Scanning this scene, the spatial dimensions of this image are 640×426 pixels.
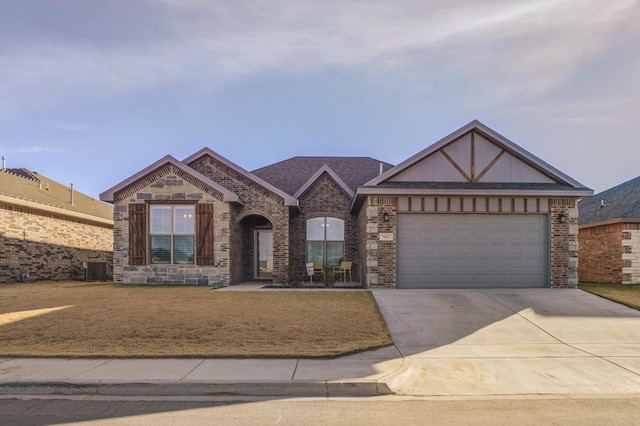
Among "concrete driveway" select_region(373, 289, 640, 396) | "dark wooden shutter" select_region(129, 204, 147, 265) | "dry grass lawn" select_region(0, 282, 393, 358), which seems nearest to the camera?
"concrete driveway" select_region(373, 289, 640, 396)

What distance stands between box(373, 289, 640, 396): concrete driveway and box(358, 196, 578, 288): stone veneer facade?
868 mm

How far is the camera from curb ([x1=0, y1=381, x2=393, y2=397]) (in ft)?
20.6

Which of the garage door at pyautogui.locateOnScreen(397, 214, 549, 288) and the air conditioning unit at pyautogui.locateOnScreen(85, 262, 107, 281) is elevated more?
the garage door at pyautogui.locateOnScreen(397, 214, 549, 288)

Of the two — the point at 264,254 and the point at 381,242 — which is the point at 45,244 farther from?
the point at 381,242

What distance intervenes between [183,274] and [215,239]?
5.78 feet

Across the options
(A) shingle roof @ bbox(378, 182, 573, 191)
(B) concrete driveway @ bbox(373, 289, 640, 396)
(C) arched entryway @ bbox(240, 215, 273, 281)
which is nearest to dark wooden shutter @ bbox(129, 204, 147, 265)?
(C) arched entryway @ bbox(240, 215, 273, 281)

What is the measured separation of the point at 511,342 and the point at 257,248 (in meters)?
13.0

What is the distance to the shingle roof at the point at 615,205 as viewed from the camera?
1798 cm

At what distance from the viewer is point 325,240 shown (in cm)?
1986

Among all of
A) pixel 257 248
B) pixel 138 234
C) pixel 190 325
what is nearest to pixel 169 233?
pixel 138 234

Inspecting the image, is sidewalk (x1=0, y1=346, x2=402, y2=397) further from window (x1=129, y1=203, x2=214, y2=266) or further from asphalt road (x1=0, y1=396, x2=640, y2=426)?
window (x1=129, y1=203, x2=214, y2=266)

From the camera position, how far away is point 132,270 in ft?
55.4

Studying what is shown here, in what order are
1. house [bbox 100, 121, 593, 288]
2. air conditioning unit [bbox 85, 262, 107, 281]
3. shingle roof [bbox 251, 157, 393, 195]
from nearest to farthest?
1. house [bbox 100, 121, 593, 288]
2. air conditioning unit [bbox 85, 262, 107, 281]
3. shingle roof [bbox 251, 157, 393, 195]

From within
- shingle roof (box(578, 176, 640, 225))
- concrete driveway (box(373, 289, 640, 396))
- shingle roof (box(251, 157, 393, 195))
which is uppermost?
shingle roof (box(251, 157, 393, 195))
